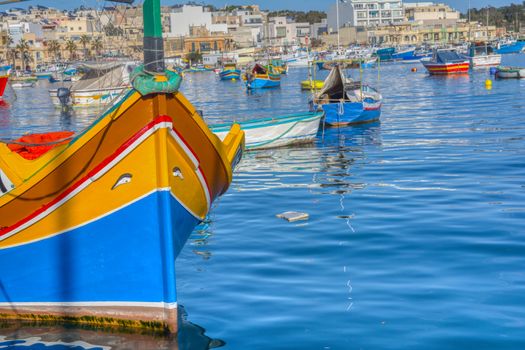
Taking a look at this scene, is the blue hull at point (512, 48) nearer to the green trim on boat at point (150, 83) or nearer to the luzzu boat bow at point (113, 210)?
the luzzu boat bow at point (113, 210)

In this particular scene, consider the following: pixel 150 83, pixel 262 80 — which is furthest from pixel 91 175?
pixel 262 80

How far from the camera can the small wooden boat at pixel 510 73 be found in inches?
2474

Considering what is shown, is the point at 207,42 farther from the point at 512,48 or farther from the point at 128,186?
the point at 128,186

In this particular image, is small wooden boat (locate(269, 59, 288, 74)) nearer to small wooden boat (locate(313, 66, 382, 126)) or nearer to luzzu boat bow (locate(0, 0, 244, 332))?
small wooden boat (locate(313, 66, 382, 126))

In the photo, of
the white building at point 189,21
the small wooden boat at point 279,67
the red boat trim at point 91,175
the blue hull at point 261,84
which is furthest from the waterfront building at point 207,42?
the red boat trim at point 91,175

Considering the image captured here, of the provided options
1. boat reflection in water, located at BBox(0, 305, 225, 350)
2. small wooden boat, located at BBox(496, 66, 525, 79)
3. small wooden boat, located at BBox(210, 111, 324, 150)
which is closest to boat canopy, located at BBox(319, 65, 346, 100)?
small wooden boat, located at BBox(210, 111, 324, 150)

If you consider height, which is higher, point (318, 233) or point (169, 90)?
point (169, 90)

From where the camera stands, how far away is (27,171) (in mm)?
11102

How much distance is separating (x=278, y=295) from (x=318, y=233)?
3.86m

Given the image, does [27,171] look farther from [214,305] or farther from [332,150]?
[332,150]

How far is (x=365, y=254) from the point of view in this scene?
45.6 ft

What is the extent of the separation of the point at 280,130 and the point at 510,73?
3939 centimetres

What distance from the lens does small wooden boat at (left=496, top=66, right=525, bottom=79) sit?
206 ft

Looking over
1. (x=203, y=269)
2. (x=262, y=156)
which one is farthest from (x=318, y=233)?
(x=262, y=156)
